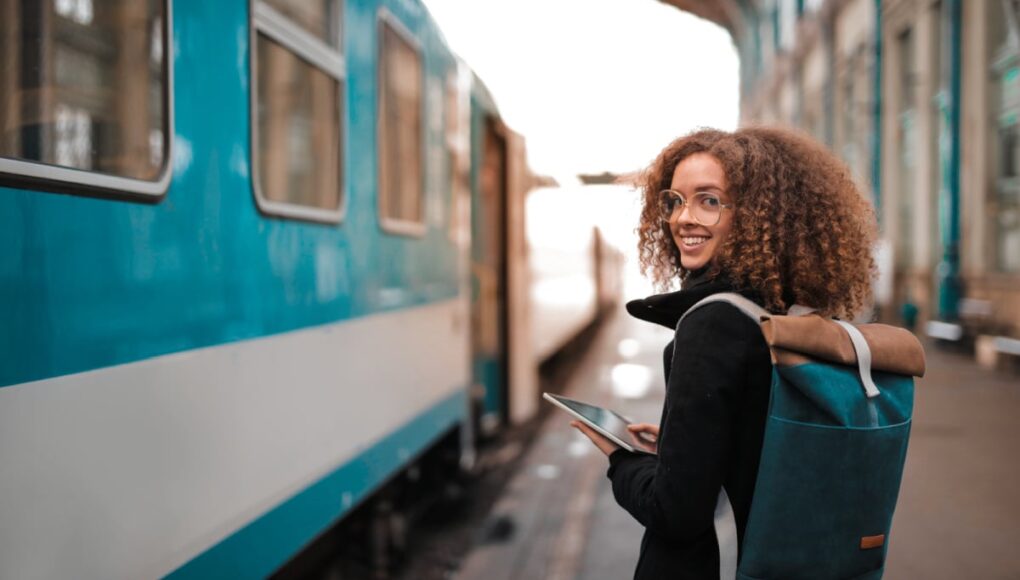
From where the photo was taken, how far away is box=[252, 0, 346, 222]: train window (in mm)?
2984

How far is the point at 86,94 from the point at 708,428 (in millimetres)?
1539

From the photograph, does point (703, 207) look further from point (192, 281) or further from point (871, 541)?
point (192, 281)

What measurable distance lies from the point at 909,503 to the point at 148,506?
4.67 meters

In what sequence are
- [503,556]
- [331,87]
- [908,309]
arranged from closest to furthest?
1. [331,87]
2. [503,556]
3. [908,309]

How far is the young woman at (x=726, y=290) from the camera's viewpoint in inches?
64.2

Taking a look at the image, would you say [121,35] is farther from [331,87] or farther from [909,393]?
[909,393]

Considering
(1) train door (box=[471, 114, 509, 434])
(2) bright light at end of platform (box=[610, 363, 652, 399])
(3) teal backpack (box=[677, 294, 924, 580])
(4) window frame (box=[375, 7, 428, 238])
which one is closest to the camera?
(3) teal backpack (box=[677, 294, 924, 580])

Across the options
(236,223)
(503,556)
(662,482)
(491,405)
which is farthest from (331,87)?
(491,405)

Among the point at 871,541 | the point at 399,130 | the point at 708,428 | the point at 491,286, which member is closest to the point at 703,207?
the point at 708,428

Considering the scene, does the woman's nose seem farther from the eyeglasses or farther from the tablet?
the tablet

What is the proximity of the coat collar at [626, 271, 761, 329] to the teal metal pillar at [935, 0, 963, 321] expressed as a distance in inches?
528

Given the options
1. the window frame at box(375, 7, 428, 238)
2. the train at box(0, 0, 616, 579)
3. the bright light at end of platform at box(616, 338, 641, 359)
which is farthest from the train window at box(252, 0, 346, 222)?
the bright light at end of platform at box(616, 338, 641, 359)

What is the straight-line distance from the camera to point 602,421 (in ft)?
6.58

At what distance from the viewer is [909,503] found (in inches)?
220
